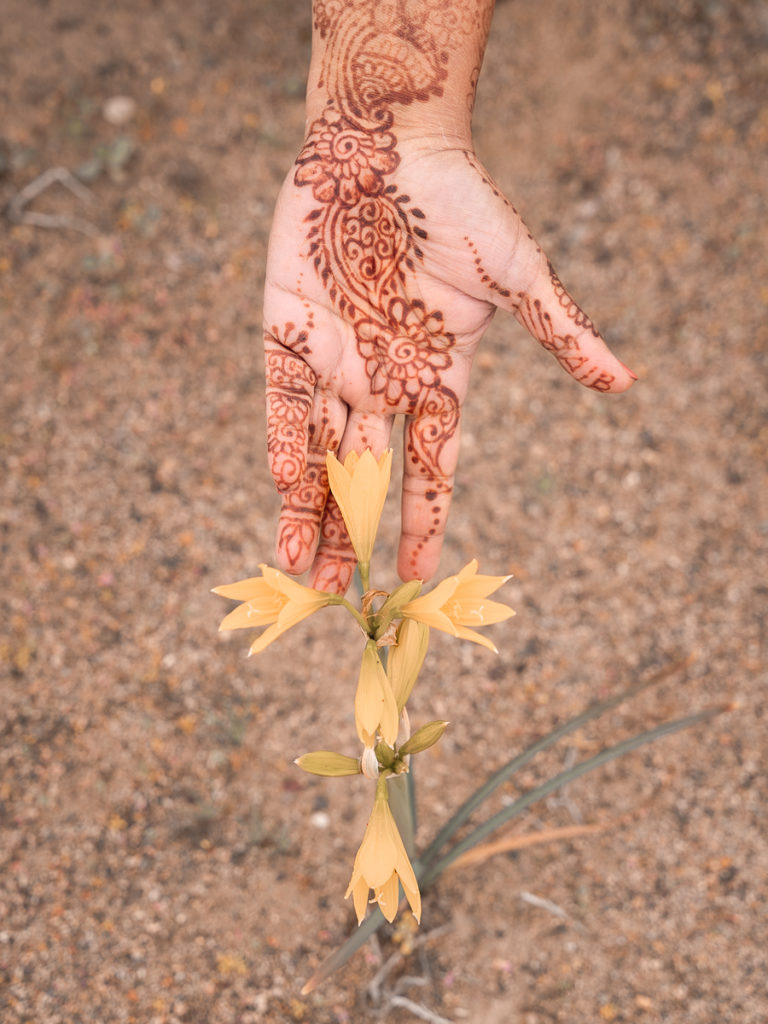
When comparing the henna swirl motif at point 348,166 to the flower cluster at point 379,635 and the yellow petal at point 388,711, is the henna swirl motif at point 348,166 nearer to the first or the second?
the flower cluster at point 379,635

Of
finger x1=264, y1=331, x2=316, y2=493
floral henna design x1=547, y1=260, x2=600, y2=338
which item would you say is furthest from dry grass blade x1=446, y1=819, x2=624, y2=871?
floral henna design x1=547, y1=260, x2=600, y2=338

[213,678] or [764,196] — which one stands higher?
[764,196]

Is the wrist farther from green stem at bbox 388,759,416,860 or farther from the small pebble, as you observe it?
green stem at bbox 388,759,416,860

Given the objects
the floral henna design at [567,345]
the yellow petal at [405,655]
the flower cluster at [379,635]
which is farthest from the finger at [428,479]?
the yellow petal at [405,655]

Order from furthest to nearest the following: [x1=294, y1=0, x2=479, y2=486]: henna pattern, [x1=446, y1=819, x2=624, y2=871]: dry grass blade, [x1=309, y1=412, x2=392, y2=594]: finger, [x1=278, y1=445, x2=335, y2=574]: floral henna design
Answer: [x1=446, y1=819, x2=624, y2=871]: dry grass blade → [x1=294, y1=0, x2=479, y2=486]: henna pattern → [x1=309, y1=412, x2=392, y2=594]: finger → [x1=278, y1=445, x2=335, y2=574]: floral henna design

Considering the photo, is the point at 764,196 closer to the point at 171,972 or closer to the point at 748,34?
the point at 748,34

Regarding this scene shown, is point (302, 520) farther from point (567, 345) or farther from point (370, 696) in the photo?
point (567, 345)

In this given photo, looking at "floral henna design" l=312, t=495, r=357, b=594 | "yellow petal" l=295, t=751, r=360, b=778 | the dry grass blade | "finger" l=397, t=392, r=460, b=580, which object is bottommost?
the dry grass blade

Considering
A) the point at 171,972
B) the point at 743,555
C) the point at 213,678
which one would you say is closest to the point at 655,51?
the point at 743,555
